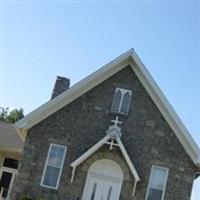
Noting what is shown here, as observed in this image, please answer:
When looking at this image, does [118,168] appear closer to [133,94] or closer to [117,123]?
[117,123]

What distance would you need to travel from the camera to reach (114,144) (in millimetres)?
20969

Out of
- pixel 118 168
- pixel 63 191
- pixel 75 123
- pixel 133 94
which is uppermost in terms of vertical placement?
pixel 133 94

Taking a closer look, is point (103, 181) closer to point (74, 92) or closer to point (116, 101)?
point (116, 101)

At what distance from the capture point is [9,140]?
93.0 ft

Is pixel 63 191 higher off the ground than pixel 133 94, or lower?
lower

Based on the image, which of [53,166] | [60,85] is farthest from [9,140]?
[53,166]

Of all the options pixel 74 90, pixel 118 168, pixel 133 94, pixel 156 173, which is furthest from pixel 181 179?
pixel 74 90

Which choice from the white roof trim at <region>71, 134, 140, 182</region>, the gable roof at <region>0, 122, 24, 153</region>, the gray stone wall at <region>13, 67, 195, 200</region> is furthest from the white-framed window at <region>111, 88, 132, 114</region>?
the gable roof at <region>0, 122, 24, 153</region>

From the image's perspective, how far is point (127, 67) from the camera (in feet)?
73.8

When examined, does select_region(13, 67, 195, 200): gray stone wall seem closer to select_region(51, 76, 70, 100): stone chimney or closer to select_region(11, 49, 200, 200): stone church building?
select_region(11, 49, 200, 200): stone church building

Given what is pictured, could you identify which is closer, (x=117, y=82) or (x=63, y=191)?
(x=63, y=191)

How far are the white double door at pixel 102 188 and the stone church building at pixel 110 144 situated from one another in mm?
41

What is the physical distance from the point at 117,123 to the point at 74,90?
2263 mm

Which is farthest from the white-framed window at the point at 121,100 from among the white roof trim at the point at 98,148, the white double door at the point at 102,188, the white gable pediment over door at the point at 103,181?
the white double door at the point at 102,188
